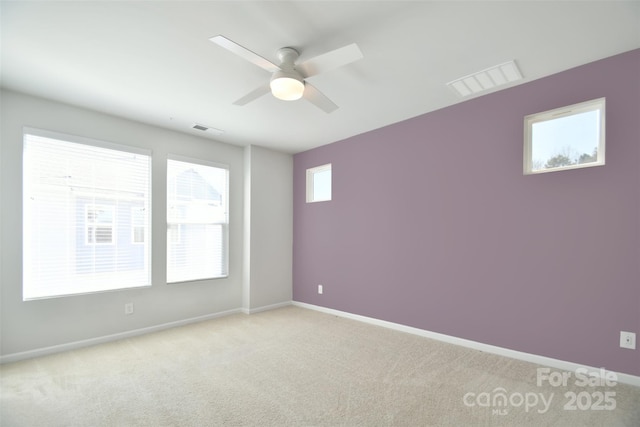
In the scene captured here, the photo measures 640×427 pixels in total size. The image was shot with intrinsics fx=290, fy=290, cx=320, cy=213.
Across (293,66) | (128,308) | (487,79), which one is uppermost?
(487,79)

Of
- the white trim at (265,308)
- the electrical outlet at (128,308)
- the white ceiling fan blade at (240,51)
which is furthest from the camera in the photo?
the white trim at (265,308)

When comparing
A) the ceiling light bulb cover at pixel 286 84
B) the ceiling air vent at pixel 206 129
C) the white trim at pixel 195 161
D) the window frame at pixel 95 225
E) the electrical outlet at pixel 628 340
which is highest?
the ceiling air vent at pixel 206 129

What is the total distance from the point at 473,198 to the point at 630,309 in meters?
1.54

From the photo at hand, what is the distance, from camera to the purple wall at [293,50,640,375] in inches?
96.2

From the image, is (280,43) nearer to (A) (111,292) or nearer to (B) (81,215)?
(B) (81,215)

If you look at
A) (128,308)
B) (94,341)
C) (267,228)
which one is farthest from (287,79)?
(94,341)

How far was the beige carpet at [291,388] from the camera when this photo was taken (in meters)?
2.04

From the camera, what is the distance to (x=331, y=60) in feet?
6.56

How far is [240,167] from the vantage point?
4.93 metres

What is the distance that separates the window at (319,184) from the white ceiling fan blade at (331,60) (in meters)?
2.74

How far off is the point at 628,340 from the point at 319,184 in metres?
4.06

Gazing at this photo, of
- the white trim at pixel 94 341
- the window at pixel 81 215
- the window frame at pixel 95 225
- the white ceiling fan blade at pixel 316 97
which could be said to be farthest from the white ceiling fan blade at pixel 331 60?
the white trim at pixel 94 341

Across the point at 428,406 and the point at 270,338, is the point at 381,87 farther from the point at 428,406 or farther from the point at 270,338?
the point at 270,338

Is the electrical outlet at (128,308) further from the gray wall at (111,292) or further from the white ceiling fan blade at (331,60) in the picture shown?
the white ceiling fan blade at (331,60)
